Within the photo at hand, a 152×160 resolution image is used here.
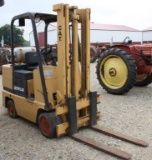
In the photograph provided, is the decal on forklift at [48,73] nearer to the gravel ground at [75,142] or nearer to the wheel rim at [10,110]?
the gravel ground at [75,142]

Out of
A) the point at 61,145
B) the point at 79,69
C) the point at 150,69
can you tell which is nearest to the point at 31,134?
the point at 61,145

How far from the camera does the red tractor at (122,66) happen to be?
681 cm

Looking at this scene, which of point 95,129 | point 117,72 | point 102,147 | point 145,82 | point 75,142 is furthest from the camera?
point 145,82

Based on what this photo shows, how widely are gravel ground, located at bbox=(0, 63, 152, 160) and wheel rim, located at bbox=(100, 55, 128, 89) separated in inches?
46.4

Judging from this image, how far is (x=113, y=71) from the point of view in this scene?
7.20m

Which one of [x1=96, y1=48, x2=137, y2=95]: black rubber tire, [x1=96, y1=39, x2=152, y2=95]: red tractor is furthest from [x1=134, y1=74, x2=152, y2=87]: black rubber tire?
[x1=96, y1=48, x2=137, y2=95]: black rubber tire

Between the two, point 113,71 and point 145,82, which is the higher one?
point 113,71

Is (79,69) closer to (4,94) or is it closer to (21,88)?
(21,88)

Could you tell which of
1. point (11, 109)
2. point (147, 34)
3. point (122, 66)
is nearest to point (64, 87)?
point (11, 109)

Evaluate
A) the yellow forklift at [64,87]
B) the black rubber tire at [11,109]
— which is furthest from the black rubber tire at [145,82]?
the black rubber tire at [11,109]

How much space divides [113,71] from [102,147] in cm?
369

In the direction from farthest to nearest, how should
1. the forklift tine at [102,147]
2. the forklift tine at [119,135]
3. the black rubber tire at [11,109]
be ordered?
the black rubber tire at [11,109] → the forklift tine at [119,135] → the forklift tine at [102,147]

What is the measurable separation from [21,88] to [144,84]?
14.8ft

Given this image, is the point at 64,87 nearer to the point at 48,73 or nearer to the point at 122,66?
the point at 48,73
